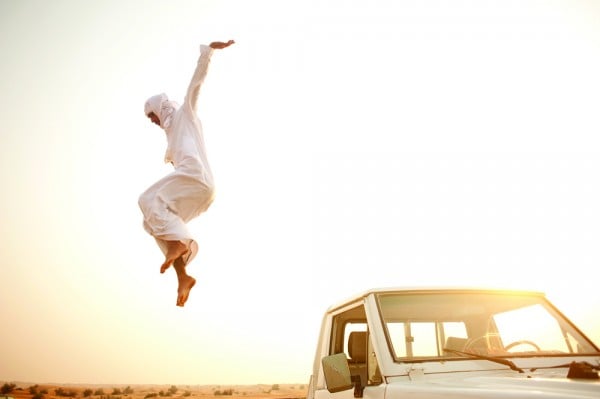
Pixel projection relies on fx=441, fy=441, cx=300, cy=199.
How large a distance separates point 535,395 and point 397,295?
5.14ft

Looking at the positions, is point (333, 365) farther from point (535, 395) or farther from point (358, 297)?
point (535, 395)

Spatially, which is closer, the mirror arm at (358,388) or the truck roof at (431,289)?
the mirror arm at (358,388)

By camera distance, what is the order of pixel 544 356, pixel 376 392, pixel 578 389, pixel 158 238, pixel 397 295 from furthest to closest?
pixel 158 238 < pixel 397 295 < pixel 544 356 < pixel 376 392 < pixel 578 389

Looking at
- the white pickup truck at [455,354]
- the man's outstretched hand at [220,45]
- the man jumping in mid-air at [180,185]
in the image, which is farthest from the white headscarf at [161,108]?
the white pickup truck at [455,354]

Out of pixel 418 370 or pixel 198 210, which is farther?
pixel 198 210

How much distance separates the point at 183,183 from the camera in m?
4.71

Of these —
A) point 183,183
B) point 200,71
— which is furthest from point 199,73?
point 183,183

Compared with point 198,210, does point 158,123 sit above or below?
above

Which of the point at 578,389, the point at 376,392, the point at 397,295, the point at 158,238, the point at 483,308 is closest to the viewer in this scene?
the point at 578,389

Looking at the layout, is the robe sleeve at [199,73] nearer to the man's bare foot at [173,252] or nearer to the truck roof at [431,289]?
the man's bare foot at [173,252]

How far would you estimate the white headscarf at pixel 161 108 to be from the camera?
5211mm

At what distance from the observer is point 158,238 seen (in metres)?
4.45

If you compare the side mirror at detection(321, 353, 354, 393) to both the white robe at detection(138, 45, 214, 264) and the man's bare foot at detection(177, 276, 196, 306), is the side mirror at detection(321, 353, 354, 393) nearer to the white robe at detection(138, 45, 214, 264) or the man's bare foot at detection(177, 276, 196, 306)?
the man's bare foot at detection(177, 276, 196, 306)

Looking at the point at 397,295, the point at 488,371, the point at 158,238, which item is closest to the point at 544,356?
the point at 488,371
